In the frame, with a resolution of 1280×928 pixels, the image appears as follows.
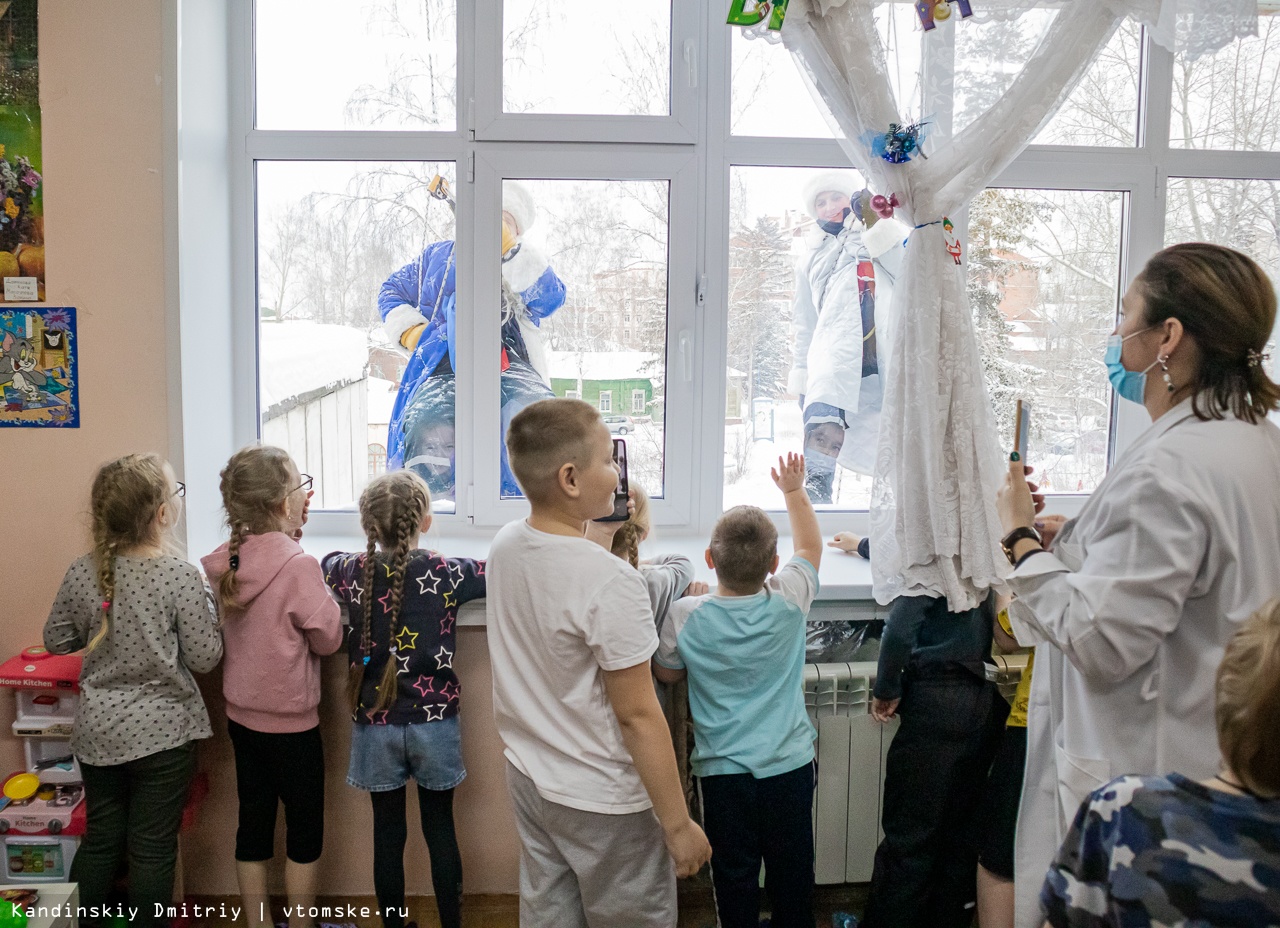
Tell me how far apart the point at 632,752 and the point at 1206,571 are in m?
0.86

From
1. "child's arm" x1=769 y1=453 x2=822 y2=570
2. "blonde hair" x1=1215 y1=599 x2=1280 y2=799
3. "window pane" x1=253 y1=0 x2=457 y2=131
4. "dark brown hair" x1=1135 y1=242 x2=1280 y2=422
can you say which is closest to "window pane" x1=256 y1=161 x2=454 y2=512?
"window pane" x1=253 y1=0 x2=457 y2=131

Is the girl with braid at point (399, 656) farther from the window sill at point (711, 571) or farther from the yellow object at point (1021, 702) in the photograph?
the yellow object at point (1021, 702)

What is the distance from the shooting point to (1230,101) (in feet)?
8.17

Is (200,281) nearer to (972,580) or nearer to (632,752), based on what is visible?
(632,752)

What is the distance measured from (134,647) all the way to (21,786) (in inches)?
20.1

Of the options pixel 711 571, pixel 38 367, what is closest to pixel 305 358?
pixel 38 367

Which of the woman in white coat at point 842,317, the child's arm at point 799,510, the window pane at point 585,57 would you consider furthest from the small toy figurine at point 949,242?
the window pane at point 585,57

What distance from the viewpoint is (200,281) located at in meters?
2.25

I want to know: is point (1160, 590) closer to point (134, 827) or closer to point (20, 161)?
point (134, 827)

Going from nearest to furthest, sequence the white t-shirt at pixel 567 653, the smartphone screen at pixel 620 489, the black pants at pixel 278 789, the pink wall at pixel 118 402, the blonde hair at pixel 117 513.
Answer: the white t-shirt at pixel 567 653 → the smartphone screen at pixel 620 489 → the blonde hair at pixel 117 513 → the black pants at pixel 278 789 → the pink wall at pixel 118 402

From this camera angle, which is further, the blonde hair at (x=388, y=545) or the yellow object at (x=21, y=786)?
the yellow object at (x=21, y=786)

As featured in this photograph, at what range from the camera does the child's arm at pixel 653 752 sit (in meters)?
1.42

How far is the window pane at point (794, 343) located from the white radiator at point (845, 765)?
0.57m

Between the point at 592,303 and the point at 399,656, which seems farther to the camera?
the point at 592,303
